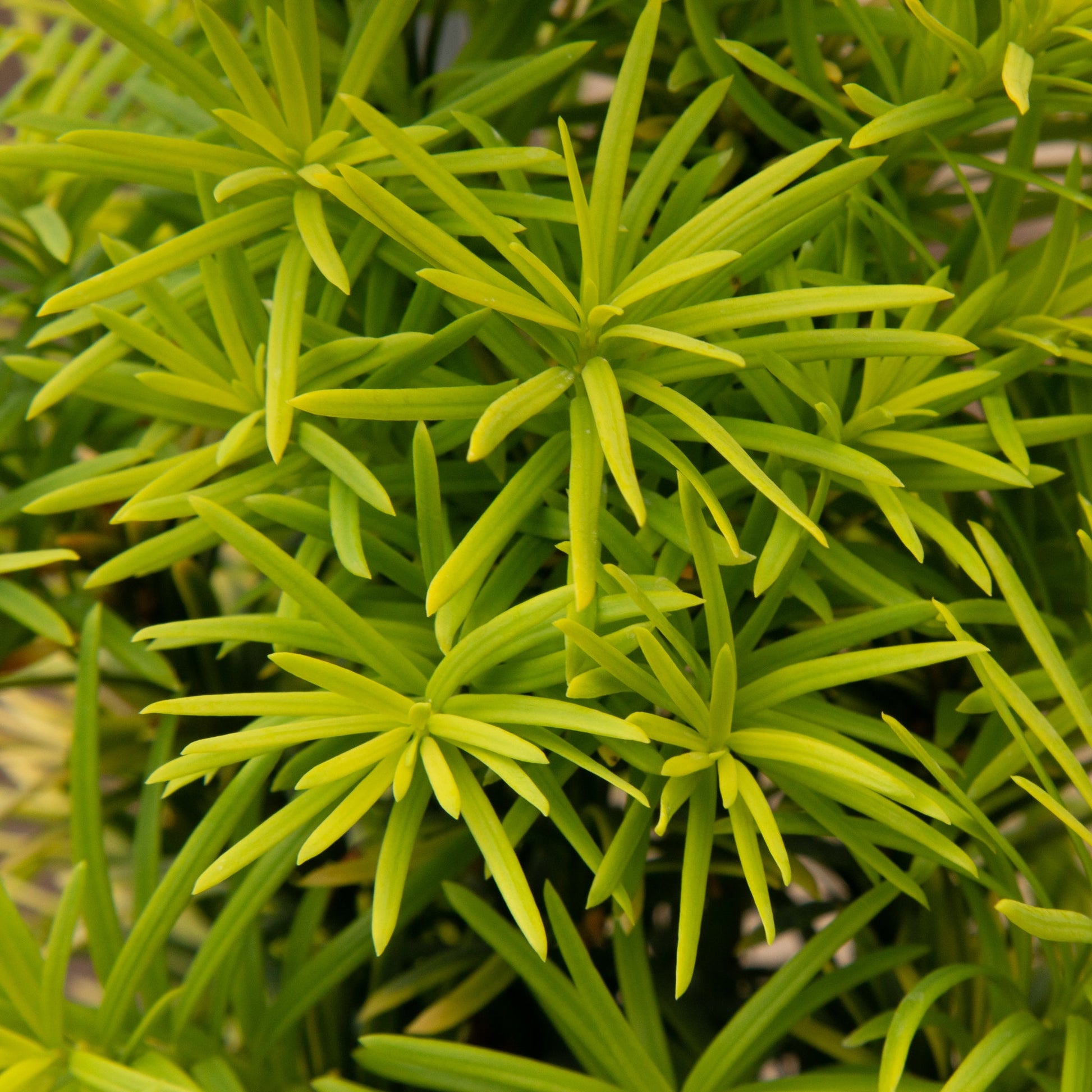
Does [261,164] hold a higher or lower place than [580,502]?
higher

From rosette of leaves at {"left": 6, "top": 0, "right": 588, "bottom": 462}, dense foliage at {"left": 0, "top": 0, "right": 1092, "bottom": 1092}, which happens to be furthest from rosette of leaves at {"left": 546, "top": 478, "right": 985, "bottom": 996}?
rosette of leaves at {"left": 6, "top": 0, "right": 588, "bottom": 462}

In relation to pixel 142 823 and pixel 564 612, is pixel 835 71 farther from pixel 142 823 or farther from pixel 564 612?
pixel 142 823

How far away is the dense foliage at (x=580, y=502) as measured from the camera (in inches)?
12.2

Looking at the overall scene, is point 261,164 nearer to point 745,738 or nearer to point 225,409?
point 225,409

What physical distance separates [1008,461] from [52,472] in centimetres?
41

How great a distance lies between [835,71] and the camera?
1.56ft

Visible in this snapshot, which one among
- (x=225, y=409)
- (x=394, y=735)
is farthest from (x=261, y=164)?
(x=394, y=735)

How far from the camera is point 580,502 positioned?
0.96 feet

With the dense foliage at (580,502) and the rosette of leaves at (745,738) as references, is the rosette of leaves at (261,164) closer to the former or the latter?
the dense foliage at (580,502)

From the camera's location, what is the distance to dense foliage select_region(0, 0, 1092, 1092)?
1.01ft

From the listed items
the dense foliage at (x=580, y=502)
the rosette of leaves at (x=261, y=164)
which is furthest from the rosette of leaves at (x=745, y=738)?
the rosette of leaves at (x=261, y=164)

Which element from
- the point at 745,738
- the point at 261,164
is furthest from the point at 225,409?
the point at 745,738

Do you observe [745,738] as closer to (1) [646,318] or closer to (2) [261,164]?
(1) [646,318]

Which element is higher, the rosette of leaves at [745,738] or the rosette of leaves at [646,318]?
the rosette of leaves at [646,318]
